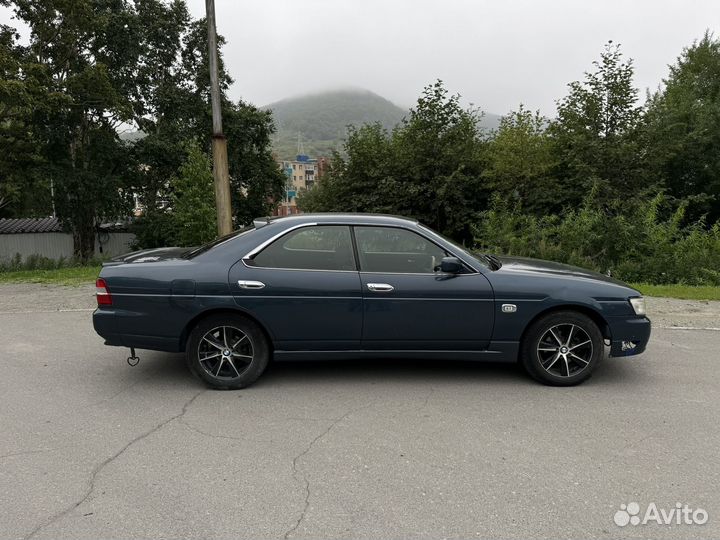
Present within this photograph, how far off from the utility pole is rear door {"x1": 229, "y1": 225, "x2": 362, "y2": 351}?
199 inches

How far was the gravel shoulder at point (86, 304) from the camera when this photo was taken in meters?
7.38

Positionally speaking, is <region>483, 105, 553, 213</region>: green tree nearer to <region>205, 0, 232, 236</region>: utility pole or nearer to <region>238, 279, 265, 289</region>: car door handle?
<region>205, 0, 232, 236</region>: utility pole

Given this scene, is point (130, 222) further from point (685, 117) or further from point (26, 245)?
point (685, 117)

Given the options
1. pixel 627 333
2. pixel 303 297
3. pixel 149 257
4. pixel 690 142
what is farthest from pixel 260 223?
pixel 690 142

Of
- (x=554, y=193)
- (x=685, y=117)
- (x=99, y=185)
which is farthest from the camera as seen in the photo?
(x=99, y=185)

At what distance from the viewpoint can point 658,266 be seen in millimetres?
11375

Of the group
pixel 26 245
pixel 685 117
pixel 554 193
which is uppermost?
pixel 685 117

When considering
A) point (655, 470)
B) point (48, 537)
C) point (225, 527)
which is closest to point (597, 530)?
point (655, 470)

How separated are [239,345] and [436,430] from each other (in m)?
1.95

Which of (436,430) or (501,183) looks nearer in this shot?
(436,430)

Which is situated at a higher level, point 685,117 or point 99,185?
point 685,117

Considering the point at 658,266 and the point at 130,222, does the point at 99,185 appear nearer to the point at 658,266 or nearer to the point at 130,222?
the point at 130,222

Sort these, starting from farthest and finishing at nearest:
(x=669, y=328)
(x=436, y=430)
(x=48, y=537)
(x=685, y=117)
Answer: (x=685, y=117) < (x=669, y=328) < (x=436, y=430) < (x=48, y=537)

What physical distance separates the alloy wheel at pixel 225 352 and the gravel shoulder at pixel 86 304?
4.85m
